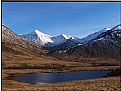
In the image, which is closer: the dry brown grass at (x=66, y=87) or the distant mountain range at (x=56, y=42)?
the distant mountain range at (x=56, y=42)

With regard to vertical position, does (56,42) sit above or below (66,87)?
above

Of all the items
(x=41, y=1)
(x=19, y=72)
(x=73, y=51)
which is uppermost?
(x=73, y=51)

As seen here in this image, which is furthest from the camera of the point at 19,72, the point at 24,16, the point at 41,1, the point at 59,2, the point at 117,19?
the point at 19,72

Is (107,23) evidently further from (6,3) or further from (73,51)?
(73,51)

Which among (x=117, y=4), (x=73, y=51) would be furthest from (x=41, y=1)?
(x=73, y=51)

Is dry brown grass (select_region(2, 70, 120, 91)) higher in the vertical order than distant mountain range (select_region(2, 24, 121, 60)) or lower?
lower

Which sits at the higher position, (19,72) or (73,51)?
(73,51)

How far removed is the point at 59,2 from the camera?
3273 mm

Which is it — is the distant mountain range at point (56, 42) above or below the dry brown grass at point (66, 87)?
above

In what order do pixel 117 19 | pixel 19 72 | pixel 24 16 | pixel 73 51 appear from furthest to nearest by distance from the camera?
pixel 73 51 → pixel 19 72 → pixel 117 19 → pixel 24 16

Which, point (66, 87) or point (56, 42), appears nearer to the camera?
point (66, 87)

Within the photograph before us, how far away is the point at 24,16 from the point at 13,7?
0.23 meters

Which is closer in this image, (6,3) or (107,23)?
(6,3)

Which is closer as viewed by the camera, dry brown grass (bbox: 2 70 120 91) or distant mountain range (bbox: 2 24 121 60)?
distant mountain range (bbox: 2 24 121 60)
